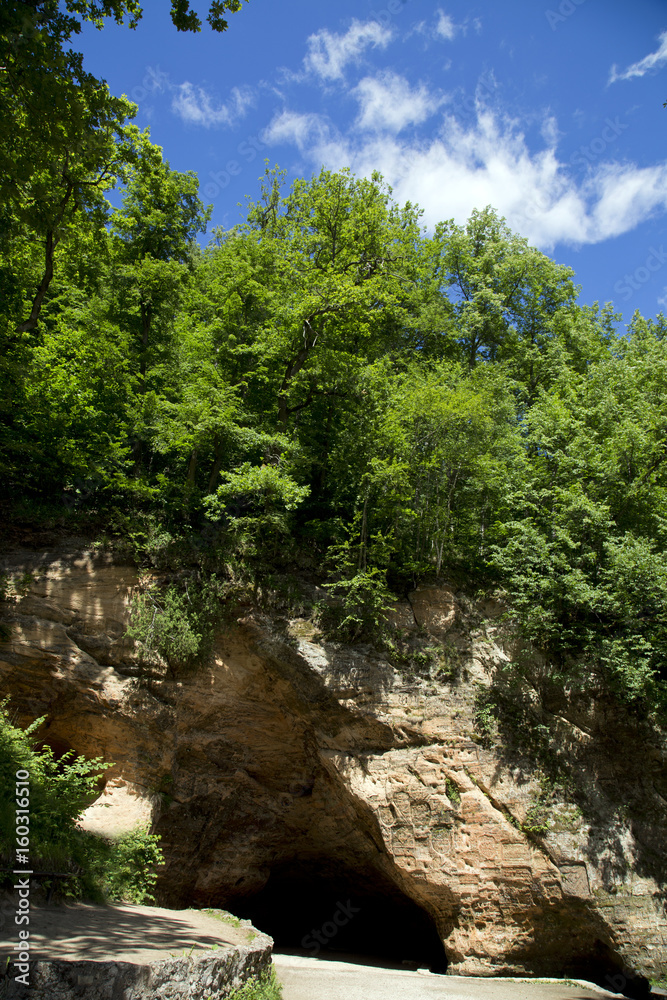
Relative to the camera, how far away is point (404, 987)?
10.4 metres

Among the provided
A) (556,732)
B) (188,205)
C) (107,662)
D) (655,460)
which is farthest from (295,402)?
(556,732)

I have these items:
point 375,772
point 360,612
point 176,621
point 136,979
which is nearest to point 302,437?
point 360,612

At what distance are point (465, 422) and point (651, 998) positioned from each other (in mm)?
12697

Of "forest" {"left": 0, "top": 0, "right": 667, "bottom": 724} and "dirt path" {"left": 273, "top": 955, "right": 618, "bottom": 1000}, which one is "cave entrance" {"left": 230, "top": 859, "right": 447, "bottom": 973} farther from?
"forest" {"left": 0, "top": 0, "right": 667, "bottom": 724}

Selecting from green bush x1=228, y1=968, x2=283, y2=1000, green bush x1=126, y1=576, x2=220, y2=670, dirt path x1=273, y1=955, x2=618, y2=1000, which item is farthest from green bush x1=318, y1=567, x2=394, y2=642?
green bush x1=228, y1=968, x2=283, y2=1000

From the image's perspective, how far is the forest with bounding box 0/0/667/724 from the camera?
42.5ft

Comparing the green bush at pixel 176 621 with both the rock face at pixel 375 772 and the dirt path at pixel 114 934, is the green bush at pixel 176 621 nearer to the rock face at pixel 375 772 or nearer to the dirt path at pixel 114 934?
the rock face at pixel 375 772

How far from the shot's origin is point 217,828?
1417 cm

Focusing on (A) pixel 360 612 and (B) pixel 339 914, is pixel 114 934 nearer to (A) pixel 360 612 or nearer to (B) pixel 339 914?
(A) pixel 360 612

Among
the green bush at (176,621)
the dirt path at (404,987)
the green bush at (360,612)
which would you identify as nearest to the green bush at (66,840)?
the green bush at (176,621)

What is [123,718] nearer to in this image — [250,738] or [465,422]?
[250,738]

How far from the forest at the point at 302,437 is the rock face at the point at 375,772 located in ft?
3.19

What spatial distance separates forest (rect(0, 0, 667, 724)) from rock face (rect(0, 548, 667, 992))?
38.2 inches

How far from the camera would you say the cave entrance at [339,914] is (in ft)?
51.7
